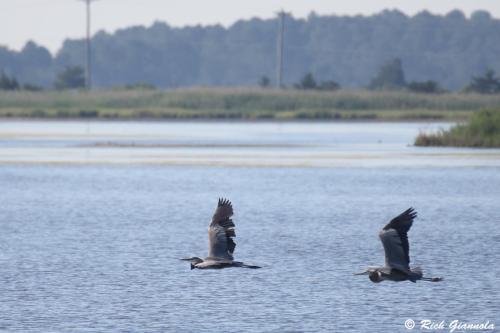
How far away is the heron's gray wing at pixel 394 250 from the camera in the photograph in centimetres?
1648

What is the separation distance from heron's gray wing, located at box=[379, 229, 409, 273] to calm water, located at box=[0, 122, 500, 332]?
0.82 m

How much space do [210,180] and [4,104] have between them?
50022 mm

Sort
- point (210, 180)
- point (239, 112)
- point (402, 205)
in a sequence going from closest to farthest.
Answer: point (402, 205) → point (210, 180) → point (239, 112)

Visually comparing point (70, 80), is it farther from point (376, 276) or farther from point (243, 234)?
point (376, 276)

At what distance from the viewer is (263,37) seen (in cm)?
19388

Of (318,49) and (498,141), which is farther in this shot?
(318,49)

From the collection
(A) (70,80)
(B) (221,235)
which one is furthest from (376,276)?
(A) (70,80)

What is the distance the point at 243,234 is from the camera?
27.2 metres

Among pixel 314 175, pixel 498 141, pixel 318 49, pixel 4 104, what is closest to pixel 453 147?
pixel 498 141

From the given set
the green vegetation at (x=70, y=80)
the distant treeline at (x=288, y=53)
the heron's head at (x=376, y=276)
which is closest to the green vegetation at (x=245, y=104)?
the green vegetation at (x=70, y=80)

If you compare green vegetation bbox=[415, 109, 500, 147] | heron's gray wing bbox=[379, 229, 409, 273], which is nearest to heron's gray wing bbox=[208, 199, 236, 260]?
heron's gray wing bbox=[379, 229, 409, 273]

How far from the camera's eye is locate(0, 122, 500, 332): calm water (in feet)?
59.2

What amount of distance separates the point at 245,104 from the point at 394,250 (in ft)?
235

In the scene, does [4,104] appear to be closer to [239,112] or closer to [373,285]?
[239,112]
